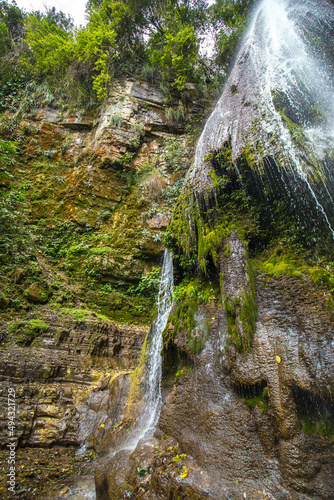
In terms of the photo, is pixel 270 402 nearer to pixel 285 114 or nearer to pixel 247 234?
pixel 247 234

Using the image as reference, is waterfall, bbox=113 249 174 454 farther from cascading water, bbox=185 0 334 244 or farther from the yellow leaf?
cascading water, bbox=185 0 334 244

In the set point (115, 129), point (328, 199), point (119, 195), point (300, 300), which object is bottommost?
point (300, 300)

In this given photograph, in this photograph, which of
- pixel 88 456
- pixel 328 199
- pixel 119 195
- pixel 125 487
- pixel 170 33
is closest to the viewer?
pixel 125 487

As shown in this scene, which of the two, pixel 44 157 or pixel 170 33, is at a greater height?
pixel 170 33

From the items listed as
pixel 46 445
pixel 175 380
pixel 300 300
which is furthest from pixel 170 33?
pixel 46 445

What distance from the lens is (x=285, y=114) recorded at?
6281mm

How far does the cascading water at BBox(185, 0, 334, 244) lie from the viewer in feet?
16.1

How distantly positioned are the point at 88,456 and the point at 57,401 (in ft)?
4.50

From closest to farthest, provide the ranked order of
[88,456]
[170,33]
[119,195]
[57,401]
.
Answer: [88,456]
[57,401]
[119,195]
[170,33]

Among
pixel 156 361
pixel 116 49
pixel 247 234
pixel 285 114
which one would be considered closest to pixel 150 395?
pixel 156 361

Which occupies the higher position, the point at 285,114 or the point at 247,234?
the point at 285,114

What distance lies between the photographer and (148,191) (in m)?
11.1

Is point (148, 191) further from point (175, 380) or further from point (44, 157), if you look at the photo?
point (175, 380)

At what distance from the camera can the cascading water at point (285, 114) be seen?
490 cm
